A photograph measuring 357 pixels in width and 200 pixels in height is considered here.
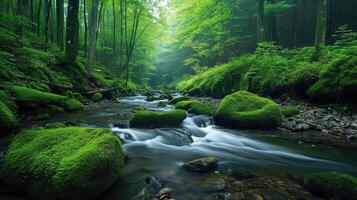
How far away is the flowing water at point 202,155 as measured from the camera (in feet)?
10.5

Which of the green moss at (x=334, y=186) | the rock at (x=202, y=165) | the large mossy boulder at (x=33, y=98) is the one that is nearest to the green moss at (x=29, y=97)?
the large mossy boulder at (x=33, y=98)

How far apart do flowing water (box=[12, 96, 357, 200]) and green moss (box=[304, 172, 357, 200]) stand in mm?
692

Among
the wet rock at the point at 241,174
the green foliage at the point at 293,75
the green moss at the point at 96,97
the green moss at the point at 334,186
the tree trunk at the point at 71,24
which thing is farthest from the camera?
the green moss at the point at 96,97

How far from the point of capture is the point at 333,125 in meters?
6.38

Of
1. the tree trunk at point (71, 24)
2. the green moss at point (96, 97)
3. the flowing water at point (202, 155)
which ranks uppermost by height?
the tree trunk at point (71, 24)

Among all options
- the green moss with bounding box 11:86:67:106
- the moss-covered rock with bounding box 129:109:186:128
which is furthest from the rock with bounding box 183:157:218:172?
the green moss with bounding box 11:86:67:106

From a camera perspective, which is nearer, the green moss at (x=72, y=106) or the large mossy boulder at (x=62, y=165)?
the large mossy boulder at (x=62, y=165)

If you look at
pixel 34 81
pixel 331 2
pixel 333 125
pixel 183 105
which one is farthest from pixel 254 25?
pixel 34 81

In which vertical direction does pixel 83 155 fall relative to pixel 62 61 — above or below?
below

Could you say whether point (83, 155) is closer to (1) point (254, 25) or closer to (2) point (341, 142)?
(2) point (341, 142)

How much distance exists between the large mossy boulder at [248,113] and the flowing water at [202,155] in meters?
0.41

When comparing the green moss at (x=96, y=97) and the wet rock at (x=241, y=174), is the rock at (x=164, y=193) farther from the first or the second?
the green moss at (x=96, y=97)

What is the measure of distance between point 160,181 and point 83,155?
3.89ft

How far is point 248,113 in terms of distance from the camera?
7062 millimetres
